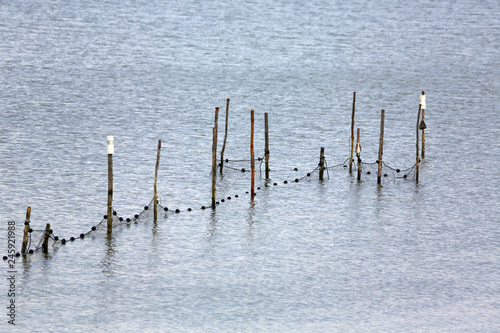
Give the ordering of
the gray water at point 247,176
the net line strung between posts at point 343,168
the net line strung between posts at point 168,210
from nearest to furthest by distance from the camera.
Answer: the gray water at point 247,176
the net line strung between posts at point 168,210
the net line strung between posts at point 343,168

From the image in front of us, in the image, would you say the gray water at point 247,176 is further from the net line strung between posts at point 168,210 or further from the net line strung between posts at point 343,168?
the net line strung between posts at point 343,168

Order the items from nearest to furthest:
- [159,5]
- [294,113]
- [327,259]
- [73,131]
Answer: [327,259] < [73,131] < [294,113] < [159,5]

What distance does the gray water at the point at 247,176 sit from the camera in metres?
26.3

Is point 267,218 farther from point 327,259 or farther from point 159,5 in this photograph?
point 159,5

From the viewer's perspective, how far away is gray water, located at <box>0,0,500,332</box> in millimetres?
26281

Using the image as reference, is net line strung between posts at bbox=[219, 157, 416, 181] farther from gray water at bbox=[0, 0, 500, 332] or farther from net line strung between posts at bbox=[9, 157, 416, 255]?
gray water at bbox=[0, 0, 500, 332]

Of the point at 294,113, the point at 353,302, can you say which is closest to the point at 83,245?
the point at 353,302

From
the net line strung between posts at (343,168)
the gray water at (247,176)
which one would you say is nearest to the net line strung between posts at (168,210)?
the net line strung between posts at (343,168)

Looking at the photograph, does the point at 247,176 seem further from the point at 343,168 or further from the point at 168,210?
the point at 168,210

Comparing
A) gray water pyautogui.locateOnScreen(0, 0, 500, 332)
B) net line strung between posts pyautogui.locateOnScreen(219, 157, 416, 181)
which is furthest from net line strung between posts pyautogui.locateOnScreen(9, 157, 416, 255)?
gray water pyautogui.locateOnScreen(0, 0, 500, 332)

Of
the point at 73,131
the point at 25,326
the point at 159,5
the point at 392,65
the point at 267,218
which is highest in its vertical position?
the point at 159,5

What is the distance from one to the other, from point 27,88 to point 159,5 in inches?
1274

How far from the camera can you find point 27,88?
57438mm

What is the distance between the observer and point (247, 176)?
128 feet
